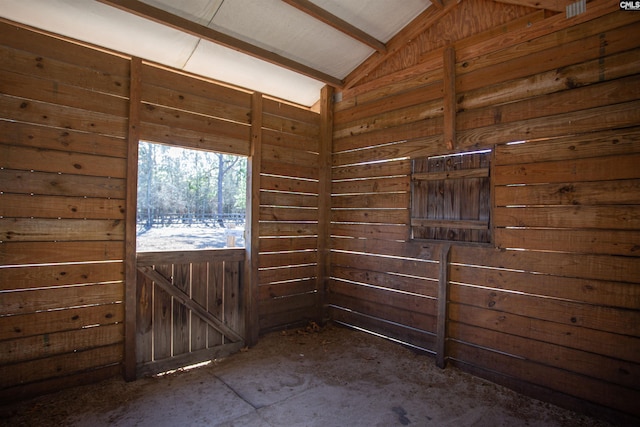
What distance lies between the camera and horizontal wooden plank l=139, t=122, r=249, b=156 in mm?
3215

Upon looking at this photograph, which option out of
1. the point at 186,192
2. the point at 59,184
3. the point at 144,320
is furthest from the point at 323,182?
the point at 186,192

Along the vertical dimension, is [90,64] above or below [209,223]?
above

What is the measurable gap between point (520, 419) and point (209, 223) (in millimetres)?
12309

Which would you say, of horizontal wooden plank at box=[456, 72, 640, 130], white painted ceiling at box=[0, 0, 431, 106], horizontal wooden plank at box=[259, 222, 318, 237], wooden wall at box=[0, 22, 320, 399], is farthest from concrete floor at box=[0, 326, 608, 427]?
white painted ceiling at box=[0, 0, 431, 106]

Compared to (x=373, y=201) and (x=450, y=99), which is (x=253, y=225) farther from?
(x=450, y=99)

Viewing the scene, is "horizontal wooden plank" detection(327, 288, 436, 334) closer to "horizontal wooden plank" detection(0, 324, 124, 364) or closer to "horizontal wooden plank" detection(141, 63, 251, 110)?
"horizontal wooden plank" detection(0, 324, 124, 364)

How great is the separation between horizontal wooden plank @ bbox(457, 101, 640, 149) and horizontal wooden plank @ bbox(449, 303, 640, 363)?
4.97ft

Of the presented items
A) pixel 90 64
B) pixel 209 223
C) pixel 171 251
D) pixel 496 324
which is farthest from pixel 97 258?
pixel 209 223

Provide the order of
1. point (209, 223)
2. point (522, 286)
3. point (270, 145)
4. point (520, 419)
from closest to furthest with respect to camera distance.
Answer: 1. point (520, 419)
2. point (522, 286)
3. point (270, 145)
4. point (209, 223)

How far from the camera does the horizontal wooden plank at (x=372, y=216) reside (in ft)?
12.4

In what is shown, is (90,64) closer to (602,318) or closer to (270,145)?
(270,145)

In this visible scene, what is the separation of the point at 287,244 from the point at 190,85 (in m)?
2.07

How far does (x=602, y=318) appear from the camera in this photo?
249cm

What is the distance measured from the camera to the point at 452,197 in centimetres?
336
